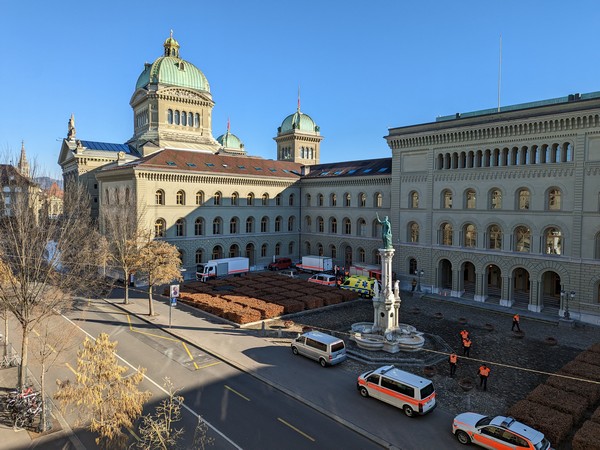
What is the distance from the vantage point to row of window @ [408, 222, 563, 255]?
37844 millimetres

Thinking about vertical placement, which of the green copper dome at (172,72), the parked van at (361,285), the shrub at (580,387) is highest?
the green copper dome at (172,72)

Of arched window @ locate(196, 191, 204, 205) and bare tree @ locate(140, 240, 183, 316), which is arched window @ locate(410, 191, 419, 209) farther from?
bare tree @ locate(140, 240, 183, 316)

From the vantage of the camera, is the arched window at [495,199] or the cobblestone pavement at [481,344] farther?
the arched window at [495,199]

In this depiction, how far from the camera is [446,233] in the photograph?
1800 inches

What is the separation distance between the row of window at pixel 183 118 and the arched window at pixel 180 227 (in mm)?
22611

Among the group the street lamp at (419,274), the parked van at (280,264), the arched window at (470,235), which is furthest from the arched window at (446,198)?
the parked van at (280,264)

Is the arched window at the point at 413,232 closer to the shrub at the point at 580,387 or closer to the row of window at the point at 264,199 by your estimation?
the row of window at the point at 264,199

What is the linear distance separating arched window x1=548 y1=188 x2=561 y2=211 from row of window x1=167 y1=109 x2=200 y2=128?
174 ft

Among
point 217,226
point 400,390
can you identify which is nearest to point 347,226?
point 217,226

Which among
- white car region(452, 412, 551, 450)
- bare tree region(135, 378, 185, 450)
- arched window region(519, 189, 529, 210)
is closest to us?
bare tree region(135, 378, 185, 450)

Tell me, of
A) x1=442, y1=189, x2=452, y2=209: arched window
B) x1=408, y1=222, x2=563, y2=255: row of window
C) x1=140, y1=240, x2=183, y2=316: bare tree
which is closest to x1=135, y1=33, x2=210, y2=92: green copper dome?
x1=140, y1=240, x2=183, y2=316: bare tree

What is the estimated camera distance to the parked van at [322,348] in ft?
81.2

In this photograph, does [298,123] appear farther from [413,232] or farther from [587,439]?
[587,439]

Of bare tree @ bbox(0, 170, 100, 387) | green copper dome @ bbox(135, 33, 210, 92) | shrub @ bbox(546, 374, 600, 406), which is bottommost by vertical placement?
shrub @ bbox(546, 374, 600, 406)
